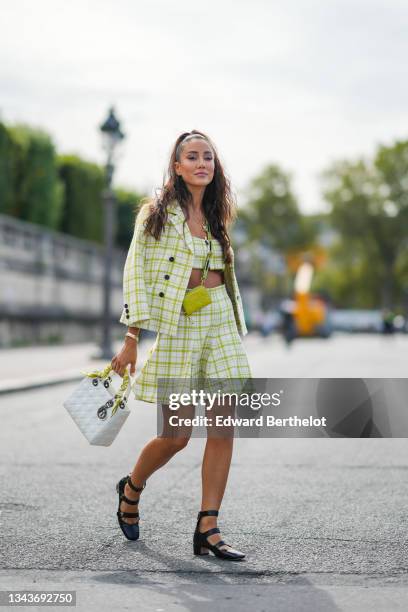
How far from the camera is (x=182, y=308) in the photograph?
493cm

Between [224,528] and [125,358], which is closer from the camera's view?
[125,358]

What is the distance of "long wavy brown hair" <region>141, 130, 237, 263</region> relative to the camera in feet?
16.7

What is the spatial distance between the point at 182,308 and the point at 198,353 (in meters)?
0.22

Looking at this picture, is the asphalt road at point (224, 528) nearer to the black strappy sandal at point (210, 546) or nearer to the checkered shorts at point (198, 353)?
the black strappy sandal at point (210, 546)

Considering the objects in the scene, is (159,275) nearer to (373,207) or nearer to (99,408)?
(99,408)

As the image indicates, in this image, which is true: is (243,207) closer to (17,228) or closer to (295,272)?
(295,272)

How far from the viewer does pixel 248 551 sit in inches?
197

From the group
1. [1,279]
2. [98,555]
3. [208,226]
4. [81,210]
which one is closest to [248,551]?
[98,555]

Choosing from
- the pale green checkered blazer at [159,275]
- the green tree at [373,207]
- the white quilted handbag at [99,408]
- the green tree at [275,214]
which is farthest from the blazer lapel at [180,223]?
the green tree at [275,214]

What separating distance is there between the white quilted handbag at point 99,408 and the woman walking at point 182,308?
0.09m

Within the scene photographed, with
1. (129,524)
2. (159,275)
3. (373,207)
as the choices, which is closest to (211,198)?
(159,275)

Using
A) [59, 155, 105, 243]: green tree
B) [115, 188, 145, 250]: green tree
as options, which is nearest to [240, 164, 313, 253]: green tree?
[115, 188, 145, 250]: green tree

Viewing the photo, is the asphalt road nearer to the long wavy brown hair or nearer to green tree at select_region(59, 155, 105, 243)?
the long wavy brown hair

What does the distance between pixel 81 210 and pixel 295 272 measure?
57.3 m
